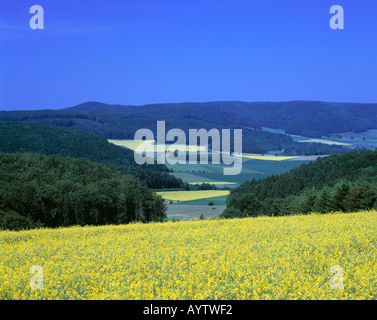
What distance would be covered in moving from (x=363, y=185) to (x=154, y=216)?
3218 cm

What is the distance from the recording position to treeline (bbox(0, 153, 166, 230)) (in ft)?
154

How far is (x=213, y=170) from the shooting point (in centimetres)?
15175

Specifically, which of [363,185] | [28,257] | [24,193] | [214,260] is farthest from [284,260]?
[24,193]

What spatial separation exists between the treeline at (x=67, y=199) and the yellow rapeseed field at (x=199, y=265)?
21.5 m

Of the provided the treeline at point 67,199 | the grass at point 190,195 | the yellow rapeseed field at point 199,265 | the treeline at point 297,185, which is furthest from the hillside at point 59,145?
the yellow rapeseed field at point 199,265

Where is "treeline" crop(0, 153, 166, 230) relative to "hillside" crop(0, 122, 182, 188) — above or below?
below

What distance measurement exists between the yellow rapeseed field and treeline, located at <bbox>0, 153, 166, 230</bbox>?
2148 cm

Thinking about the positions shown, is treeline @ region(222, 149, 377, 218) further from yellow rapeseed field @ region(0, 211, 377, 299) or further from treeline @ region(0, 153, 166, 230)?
yellow rapeseed field @ region(0, 211, 377, 299)

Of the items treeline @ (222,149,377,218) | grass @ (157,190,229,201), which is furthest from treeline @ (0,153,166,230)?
grass @ (157,190,229,201)

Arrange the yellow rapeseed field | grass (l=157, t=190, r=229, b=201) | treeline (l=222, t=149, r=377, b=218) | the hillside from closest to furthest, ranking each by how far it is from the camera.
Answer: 1. the yellow rapeseed field
2. treeline (l=222, t=149, r=377, b=218)
3. grass (l=157, t=190, r=229, b=201)
4. the hillside

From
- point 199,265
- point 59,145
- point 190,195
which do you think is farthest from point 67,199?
point 59,145

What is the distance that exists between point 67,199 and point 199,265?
44.7 metres

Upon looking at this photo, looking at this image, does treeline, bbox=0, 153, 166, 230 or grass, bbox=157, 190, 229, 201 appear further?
grass, bbox=157, 190, 229, 201

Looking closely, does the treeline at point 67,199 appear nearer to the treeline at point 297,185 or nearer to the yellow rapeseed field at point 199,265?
the treeline at point 297,185
